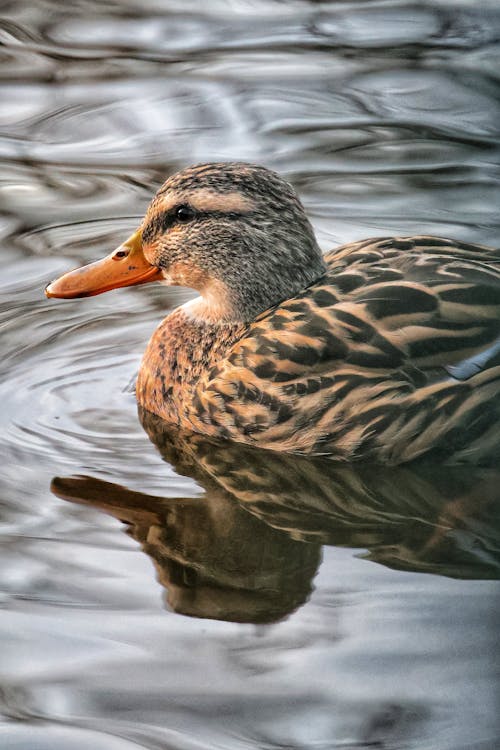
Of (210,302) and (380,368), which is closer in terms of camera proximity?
(380,368)

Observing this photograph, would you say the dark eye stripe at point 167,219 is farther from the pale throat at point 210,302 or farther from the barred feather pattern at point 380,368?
the barred feather pattern at point 380,368

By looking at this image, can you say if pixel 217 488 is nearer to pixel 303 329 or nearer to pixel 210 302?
pixel 303 329

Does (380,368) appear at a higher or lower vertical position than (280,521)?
higher

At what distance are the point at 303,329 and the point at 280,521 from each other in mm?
883

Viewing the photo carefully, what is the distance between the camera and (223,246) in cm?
619

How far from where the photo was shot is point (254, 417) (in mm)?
5727

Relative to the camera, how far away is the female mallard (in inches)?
216

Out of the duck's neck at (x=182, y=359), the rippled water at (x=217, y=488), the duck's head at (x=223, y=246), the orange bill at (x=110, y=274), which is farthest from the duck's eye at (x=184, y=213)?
the rippled water at (x=217, y=488)

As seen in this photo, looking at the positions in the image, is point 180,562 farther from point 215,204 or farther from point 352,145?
point 352,145

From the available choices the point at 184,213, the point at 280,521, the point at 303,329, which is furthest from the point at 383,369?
the point at 184,213

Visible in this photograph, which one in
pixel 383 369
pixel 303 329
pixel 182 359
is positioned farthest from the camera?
pixel 182 359

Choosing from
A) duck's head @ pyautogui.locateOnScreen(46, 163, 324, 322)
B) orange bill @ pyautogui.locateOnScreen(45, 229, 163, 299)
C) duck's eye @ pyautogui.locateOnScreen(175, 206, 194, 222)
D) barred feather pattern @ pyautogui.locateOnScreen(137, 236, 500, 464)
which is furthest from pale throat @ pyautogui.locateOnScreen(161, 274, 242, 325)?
barred feather pattern @ pyautogui.locateOnScreen(137, 236, 500, 464)

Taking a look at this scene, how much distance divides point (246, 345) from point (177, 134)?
3576mm

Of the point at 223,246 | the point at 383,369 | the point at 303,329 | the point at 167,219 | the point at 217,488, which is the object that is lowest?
the point at 217,488
